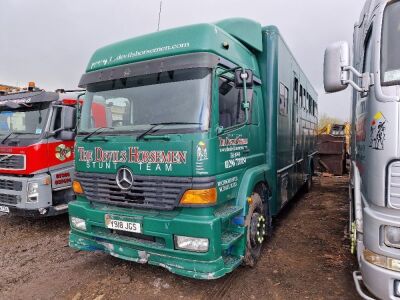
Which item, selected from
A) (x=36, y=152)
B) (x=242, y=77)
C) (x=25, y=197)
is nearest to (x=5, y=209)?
(x=25, y=197)

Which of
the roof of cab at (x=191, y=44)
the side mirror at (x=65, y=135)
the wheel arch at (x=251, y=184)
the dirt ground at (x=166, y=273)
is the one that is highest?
the roof of cab at (x=191, y=44)

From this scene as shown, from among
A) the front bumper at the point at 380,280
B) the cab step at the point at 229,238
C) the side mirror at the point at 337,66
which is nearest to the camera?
the front bumper at the point at 380,280

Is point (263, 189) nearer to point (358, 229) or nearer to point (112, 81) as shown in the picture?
point (358, 229)

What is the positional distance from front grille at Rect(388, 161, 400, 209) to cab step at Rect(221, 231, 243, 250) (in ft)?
5.07

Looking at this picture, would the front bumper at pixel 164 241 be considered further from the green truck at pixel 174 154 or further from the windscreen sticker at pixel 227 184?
the windscreen sticker at pixel 227 184

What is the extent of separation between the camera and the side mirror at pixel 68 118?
593 centimetres

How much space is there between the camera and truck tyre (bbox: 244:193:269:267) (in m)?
3.89

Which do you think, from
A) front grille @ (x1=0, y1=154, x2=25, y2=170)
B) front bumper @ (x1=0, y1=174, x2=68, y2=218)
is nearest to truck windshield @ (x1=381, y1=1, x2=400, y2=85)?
front bumper @ (x1=0, y1=174, x2=68, y2=218)

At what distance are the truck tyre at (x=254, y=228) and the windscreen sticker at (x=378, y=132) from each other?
1.71 meters

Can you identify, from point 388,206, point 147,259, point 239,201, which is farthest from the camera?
point 239,201

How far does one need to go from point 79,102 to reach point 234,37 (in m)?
2.34

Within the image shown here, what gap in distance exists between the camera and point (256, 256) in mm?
4215

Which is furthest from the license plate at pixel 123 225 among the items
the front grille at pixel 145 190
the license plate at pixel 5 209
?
the license plate at pixel 5 209

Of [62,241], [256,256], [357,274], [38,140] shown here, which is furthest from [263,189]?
[38,140]
